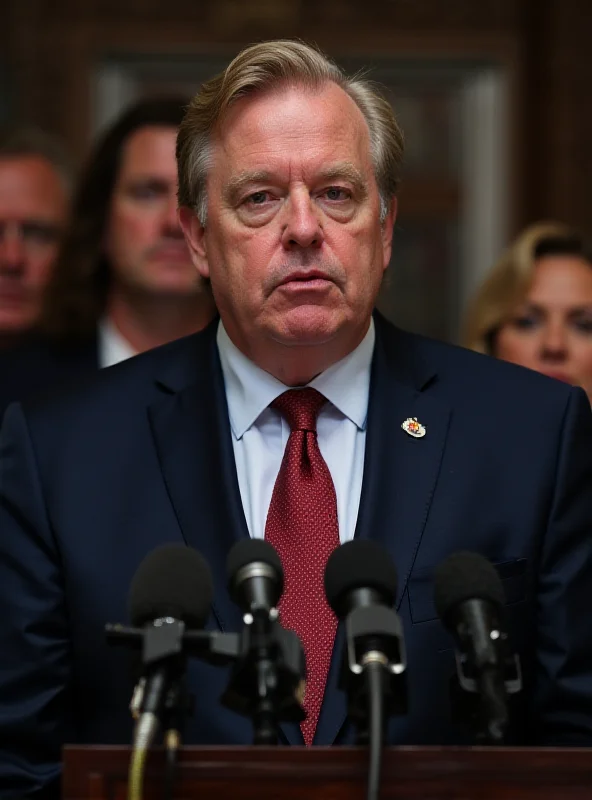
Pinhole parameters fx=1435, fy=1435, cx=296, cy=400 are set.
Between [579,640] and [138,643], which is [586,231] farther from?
[138,643]

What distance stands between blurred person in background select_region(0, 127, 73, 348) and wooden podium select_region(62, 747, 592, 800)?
100.0 inches

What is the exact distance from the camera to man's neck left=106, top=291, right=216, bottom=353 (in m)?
3.96

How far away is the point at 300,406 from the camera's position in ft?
8.96

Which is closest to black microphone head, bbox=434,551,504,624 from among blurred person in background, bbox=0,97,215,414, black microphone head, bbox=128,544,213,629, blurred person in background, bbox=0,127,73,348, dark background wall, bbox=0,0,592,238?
black microphone head, bbox=128,544,213,629

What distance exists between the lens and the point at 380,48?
591 cm

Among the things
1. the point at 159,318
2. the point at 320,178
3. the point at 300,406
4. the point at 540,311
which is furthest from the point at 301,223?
the point at 540,311

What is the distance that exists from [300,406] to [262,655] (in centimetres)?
101

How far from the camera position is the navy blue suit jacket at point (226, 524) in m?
2.47

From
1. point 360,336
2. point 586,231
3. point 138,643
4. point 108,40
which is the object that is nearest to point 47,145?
point 108,40

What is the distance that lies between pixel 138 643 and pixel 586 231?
4.48 meters

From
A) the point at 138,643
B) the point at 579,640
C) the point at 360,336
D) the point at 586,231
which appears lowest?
the point at 138,643

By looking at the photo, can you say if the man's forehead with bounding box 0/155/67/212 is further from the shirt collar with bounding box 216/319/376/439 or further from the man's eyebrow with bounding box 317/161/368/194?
the man's eyebrow with bounding box 317/161/368/194

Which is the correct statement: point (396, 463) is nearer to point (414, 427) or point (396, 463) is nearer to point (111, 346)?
point (414, 427)

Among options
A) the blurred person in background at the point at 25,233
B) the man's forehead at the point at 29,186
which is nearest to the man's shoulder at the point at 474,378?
the blurred person in background at the point at 25,233
